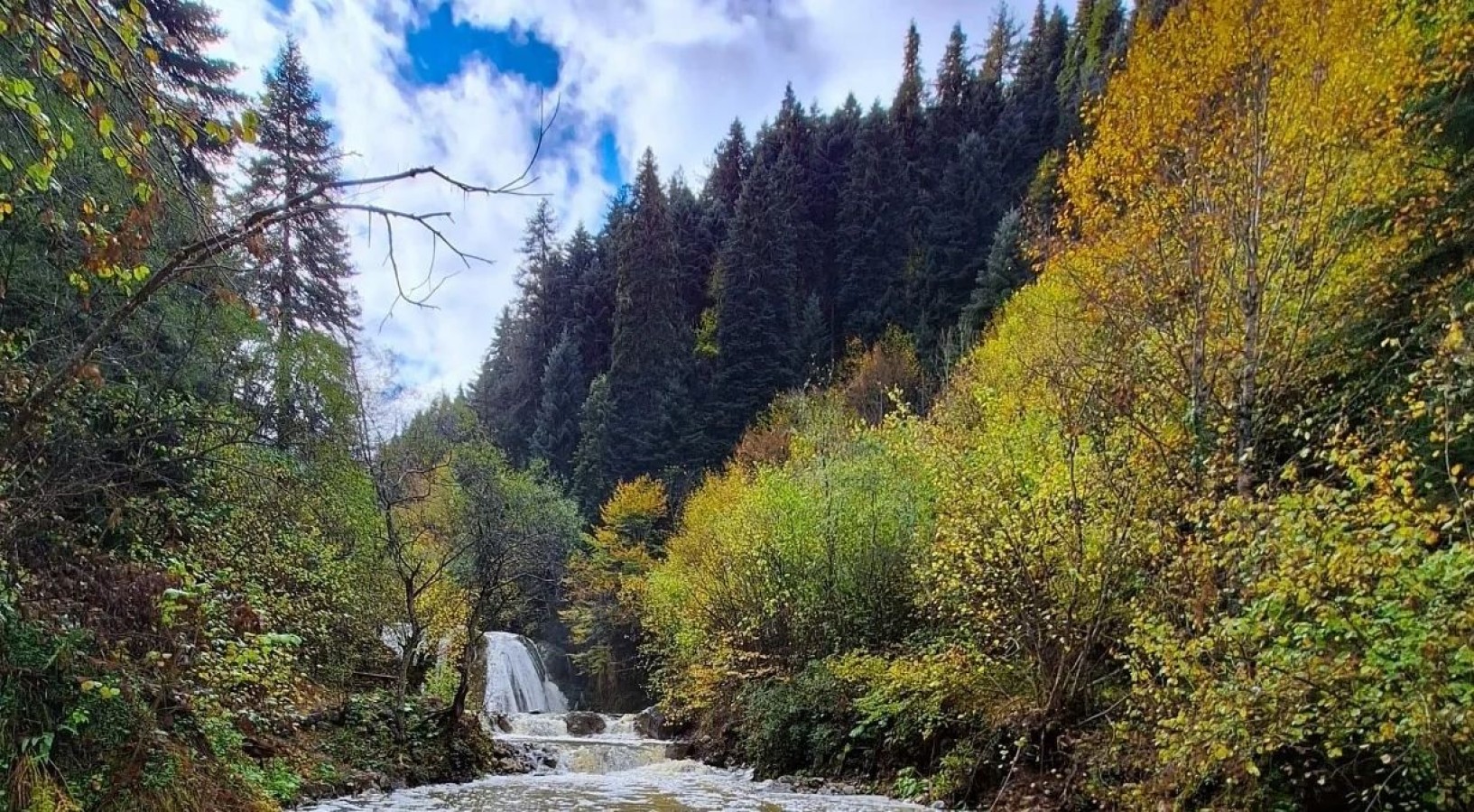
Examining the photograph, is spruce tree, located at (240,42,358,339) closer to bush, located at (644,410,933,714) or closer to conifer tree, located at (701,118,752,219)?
bush, located at (644,410,933,714)

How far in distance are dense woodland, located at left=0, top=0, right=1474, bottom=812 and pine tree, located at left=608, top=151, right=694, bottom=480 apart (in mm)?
24054

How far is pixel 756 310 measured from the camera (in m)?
50.1

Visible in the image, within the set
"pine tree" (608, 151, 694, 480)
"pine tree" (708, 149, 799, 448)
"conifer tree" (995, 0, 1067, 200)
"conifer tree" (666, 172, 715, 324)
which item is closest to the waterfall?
"pine tree" (608, 151, 694, 480)

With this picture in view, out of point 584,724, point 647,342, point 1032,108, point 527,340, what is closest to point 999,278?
point 1032,108

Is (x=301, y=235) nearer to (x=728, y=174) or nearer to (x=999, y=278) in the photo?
(x=999, y=278)

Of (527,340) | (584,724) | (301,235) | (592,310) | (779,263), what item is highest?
(592,310)

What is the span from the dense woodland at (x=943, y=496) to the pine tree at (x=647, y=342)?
78.9ft

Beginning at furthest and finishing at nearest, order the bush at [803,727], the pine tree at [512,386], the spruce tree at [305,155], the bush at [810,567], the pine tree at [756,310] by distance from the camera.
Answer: the pine tree at [512,386]
the pine tree at [756,310]
the spruce tree at [305,155]
the bush at [810,567]
the bush at [803,727]

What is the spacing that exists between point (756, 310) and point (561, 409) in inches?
583

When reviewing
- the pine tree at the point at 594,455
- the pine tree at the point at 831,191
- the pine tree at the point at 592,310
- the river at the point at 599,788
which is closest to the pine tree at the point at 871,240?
the pine tree at the point at 831,191

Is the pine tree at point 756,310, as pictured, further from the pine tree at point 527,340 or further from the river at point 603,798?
the river at point 603,798

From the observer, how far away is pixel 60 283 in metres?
7.76

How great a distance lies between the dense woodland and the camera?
478 cm

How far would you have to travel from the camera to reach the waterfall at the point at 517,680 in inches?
1054
